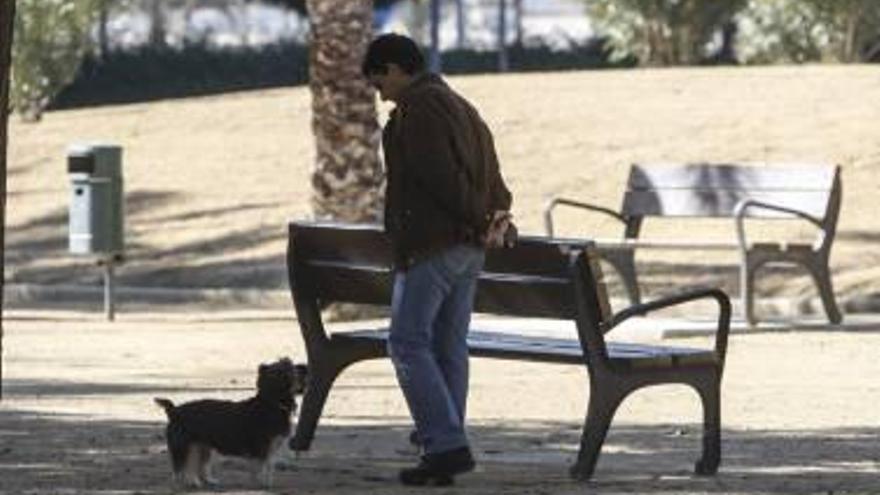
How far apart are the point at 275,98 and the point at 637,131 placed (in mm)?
5384

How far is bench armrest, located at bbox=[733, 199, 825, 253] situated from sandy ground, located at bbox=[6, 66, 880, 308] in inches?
71.8

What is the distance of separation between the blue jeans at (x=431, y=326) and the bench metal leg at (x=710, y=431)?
1.04m

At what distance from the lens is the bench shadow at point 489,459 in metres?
11.1

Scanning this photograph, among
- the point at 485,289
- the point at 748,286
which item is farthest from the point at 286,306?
the point at 485,289

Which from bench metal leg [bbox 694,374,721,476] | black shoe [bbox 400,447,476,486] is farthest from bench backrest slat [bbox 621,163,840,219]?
black shoe [bbox 400,447,476,486]

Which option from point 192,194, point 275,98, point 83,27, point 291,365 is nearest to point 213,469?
point 291,365

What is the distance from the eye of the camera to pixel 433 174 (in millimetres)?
10734

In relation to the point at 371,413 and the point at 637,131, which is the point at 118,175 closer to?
the point at 637,131

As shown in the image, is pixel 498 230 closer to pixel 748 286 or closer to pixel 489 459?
pixel 489 459

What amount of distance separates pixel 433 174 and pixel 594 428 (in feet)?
4.07

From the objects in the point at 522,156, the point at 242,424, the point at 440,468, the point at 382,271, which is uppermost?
the point at 382,271

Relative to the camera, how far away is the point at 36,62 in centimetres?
3362

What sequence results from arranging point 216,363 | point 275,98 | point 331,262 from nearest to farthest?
point 331,262 → point 216,363 → point 275,98

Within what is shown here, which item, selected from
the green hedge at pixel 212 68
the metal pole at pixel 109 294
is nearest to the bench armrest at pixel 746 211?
the metal pole at pixel 109 294
